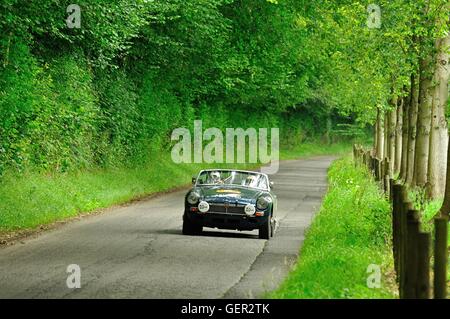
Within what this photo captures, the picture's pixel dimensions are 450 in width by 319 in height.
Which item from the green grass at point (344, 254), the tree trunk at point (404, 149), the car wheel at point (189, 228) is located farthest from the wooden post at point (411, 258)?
the tree trunk at point (404, 149)

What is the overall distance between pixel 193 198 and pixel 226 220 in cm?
80

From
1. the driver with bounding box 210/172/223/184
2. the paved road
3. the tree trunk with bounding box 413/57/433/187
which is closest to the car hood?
the driver with bounding box 210/172/223/184

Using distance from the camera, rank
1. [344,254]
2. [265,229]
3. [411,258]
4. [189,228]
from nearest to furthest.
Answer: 1. [411,258]
2. [344,254]
3. [265,229]
4. [189,228]

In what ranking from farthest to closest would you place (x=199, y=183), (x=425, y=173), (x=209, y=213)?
(x=425, y=173) < (x=199, y=183) < (x=209, y=213)

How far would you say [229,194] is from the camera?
20109 mm

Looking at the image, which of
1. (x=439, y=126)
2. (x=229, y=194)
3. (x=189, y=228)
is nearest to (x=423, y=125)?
(x=439, y=126)

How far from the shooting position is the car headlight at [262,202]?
19.9m

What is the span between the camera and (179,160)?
43.6 meters

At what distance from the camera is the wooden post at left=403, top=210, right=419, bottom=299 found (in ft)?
30.6

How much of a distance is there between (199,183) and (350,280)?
945 centimetres

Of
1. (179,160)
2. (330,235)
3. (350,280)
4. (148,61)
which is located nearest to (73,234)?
(330,235)

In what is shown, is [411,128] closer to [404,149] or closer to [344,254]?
[404,149]

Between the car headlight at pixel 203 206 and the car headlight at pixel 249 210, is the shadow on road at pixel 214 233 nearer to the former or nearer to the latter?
the car headlight at pixel 203 206
